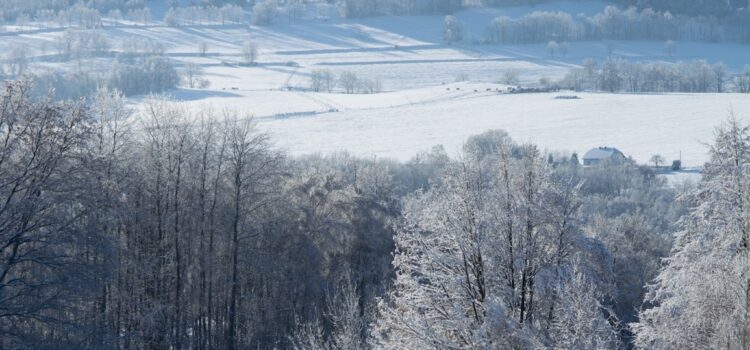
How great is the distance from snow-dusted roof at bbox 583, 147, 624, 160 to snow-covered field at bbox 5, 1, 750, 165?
2436 mm

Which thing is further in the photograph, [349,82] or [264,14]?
[264,14]

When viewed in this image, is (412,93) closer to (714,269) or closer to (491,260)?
(714,269)

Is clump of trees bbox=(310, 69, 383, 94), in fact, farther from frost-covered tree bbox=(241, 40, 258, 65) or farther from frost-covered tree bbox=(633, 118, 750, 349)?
frost-covered tree bbox=(633, 118, 750, 349)

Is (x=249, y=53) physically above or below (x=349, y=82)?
above

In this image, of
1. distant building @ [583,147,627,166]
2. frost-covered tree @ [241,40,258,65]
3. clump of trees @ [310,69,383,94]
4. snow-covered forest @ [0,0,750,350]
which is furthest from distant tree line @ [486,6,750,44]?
distant building @ [583,147,627,166]

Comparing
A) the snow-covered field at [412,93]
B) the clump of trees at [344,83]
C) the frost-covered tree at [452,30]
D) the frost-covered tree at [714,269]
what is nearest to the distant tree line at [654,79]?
the snow-covered field at [412,93]

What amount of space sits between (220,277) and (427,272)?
16047mm

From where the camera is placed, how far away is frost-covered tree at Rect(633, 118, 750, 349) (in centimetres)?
1502

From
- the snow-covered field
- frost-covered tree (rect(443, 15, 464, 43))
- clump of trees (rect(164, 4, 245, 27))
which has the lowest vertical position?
the snow-covered field

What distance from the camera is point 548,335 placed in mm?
15078

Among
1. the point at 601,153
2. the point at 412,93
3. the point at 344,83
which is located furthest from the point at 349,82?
the point at 601,153

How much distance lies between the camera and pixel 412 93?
333 ft

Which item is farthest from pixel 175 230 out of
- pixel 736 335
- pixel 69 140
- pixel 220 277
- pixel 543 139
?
pixel 543 139

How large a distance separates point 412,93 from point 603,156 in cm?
3597
